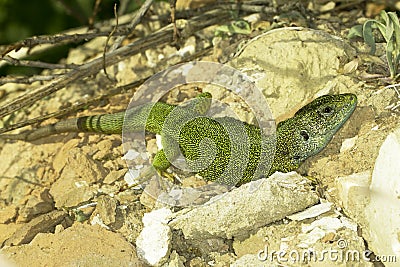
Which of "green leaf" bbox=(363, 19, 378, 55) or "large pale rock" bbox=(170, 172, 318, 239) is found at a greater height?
"green leaf" bbox=(363, 19, 378, 55)

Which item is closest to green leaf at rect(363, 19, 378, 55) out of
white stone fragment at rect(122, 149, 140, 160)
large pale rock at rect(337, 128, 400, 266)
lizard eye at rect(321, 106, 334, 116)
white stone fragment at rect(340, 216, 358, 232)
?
lizard eye at rect(321, 106, 334, 116)

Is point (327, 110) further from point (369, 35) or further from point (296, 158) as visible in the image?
point (369, 35)

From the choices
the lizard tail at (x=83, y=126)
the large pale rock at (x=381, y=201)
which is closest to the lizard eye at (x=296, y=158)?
the large pale rock at (x=381, y=201)

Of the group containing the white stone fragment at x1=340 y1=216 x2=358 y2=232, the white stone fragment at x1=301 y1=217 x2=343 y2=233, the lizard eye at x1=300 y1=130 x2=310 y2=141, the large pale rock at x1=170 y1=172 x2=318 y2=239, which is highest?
the large pale rock at x1=170 y1=172 x2=318 y2=239

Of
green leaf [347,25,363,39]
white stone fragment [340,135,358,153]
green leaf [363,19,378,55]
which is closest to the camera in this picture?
white stone fragment [340,135,358,153]

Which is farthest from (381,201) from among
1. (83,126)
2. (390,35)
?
(83,126)

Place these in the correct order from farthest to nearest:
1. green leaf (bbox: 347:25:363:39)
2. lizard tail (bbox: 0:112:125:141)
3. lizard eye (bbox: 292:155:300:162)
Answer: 1. lizard tail (bbox: 0:112:125:141)
2. green leaf (bbox: 347:25:363:39)
3. lizard eye (bbox: 292:155:300:162)

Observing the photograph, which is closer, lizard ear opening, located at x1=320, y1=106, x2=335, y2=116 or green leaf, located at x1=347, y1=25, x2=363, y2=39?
lizard ear opening, located at x1=320, y1=106, x2=335, y2=116

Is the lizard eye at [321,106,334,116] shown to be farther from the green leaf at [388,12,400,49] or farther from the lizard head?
the green leaf at [388,12,400,49]
